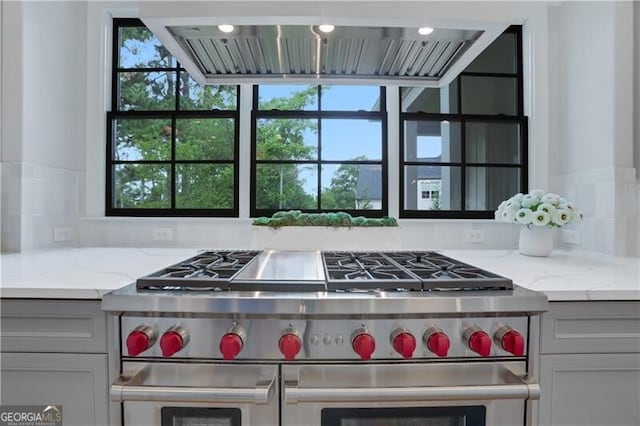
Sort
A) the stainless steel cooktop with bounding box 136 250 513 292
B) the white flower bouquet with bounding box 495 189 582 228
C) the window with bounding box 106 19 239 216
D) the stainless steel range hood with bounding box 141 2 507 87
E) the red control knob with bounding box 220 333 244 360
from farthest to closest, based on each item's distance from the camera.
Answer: the window with bounding box 106 19 239 216 < the white flower bouquet with bounding box 495 189 582 228 < the stainless steel range hood with bounding box 141 2 507 87 < the stainless steel cooktop with bounding box 136 250 513 292 < the red control knob with bounding box 220 333 244 360

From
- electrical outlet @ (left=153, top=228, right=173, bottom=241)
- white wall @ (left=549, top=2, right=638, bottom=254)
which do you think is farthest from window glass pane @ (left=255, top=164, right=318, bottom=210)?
white wall @ (left=549, top=2, right=638, bottom=254)

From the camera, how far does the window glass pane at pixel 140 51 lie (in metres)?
2.30

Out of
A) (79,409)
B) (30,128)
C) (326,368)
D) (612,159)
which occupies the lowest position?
(79,409)

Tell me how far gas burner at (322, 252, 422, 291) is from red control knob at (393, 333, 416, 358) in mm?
142

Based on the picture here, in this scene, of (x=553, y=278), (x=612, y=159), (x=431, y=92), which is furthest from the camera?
(x=431, y=92)

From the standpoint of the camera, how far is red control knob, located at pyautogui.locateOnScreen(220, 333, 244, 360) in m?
0.89

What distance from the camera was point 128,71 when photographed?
229cm

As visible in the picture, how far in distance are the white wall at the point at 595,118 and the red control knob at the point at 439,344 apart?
1.42 m

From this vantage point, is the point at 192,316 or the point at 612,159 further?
the point at 612,159

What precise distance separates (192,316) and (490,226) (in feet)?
6.17

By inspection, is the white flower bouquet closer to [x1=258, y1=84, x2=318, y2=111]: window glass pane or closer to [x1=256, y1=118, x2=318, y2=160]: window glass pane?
[x1=256, y1=118, x2=318, y2=160]: window glass pane

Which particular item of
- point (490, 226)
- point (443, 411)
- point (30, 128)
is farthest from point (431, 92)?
point (30, 128)

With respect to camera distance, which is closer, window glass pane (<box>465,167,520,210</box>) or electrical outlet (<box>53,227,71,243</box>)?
electrical outlet (<box>53,227,71,243</box>)

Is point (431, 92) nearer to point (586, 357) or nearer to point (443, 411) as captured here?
point (586, 357)
